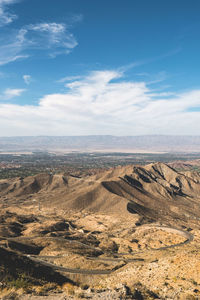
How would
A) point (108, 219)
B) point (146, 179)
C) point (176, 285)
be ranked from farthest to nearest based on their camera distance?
point (146, 179)
point (108, 219)
point (176, 285)

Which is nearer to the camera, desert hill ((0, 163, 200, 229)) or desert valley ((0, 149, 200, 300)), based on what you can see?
desert valley ((0, 149, 200, 300))

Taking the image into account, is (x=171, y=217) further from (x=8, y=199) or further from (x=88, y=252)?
(x=8, y=199)

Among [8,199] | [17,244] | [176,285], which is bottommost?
[8,199]

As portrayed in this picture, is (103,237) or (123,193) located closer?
(103,237)

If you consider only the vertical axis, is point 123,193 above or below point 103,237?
above

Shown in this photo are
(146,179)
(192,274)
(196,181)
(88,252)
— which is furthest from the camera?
(196,181)

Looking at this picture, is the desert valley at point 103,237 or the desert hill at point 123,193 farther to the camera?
the desert hill at point 123,193

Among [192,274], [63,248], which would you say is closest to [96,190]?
[63,248]

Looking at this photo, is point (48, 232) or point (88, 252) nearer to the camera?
point (88, 252)
